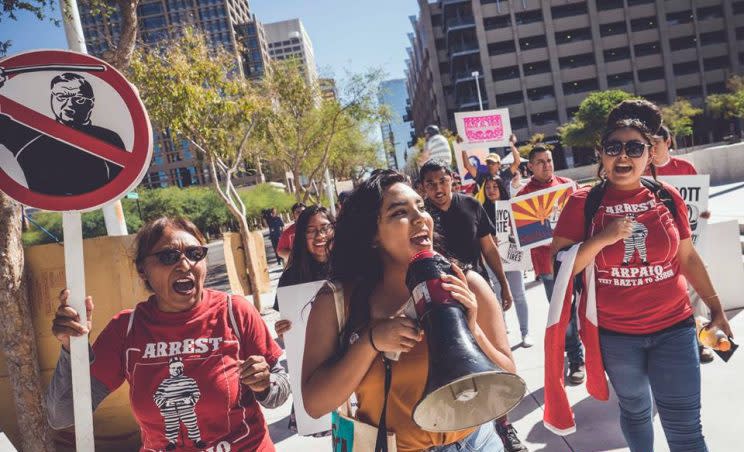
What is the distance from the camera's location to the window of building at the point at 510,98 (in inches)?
2122

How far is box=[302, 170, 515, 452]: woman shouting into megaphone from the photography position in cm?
139

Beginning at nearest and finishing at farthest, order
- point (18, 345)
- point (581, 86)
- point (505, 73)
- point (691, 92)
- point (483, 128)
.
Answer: point (18, 345) → point (483, 128) → point (691, 92) → point (581, 86) → point (505, 73)

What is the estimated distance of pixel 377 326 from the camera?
126 cm

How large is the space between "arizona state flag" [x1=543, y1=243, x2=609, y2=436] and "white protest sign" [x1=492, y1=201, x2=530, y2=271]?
92.1 inches

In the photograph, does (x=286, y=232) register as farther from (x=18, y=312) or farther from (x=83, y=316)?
(x=83, y=316)

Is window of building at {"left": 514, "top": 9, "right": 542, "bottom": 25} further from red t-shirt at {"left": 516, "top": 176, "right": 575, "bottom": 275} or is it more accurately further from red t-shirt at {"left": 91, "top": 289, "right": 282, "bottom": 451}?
red t-shirt at {"left": 91, "top": 289, "right": 282, "bottom": 451}

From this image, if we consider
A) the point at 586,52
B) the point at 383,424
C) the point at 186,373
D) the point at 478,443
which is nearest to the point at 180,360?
the point at 186,373

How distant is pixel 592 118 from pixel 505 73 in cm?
1465

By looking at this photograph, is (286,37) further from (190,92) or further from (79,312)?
(79,312)

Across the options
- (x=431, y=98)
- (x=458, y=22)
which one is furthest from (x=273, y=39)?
(x=458, y=22)

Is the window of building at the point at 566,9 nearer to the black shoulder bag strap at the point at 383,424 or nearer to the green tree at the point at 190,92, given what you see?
the green tree at the point at 190,92

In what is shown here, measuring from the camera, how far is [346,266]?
169 cm

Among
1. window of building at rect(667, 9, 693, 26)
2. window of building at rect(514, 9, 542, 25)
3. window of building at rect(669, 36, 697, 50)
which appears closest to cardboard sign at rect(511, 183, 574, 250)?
window of building at rect(514, 9, 542, 25)

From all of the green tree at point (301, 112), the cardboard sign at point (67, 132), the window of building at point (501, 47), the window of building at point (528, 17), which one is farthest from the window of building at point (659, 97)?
the cardboard sign at point (67, 132)
